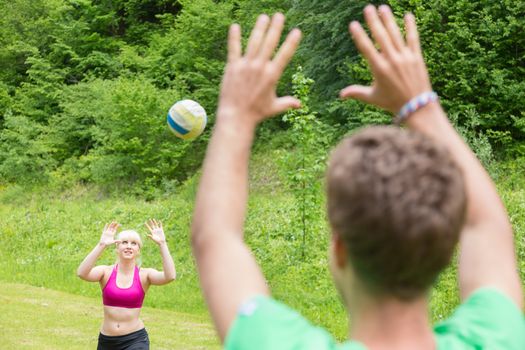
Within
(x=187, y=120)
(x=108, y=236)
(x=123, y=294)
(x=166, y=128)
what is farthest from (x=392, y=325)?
(x=166, y=128)

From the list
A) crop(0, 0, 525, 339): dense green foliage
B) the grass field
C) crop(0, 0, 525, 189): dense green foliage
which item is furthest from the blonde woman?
crop(0, 0, 525, 189): dense green foliage

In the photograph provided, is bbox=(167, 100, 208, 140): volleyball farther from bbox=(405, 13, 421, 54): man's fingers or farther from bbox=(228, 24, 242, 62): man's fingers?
bbox=(228, 24, 242, 62): man's fingers

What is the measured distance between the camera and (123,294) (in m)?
8.19

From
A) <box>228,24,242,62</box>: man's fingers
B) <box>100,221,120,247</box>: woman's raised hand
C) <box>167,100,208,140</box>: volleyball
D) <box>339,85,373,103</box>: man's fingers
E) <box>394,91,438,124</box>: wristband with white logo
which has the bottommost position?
<box>394,91,438,124</box>: wristband with white logo

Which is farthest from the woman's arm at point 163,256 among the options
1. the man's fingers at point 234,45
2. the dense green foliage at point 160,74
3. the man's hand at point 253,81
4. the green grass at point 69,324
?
the dense green foliage at point 160,74

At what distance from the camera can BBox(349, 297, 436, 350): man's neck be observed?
1319mm

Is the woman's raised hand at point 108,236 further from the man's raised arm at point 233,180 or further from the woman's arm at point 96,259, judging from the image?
the man's raised arm at point 233,180

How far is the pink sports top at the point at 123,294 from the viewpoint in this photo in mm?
8172

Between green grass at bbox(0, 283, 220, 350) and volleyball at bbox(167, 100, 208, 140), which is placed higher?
volleyball at bbox(167, 100, 208, 140)

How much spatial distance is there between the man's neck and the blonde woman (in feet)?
21.8

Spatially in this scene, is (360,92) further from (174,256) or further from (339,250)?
(174,256)

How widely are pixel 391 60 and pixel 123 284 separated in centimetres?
689

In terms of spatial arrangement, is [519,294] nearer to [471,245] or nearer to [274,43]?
[471,245]

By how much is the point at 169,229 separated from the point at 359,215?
843 inches
